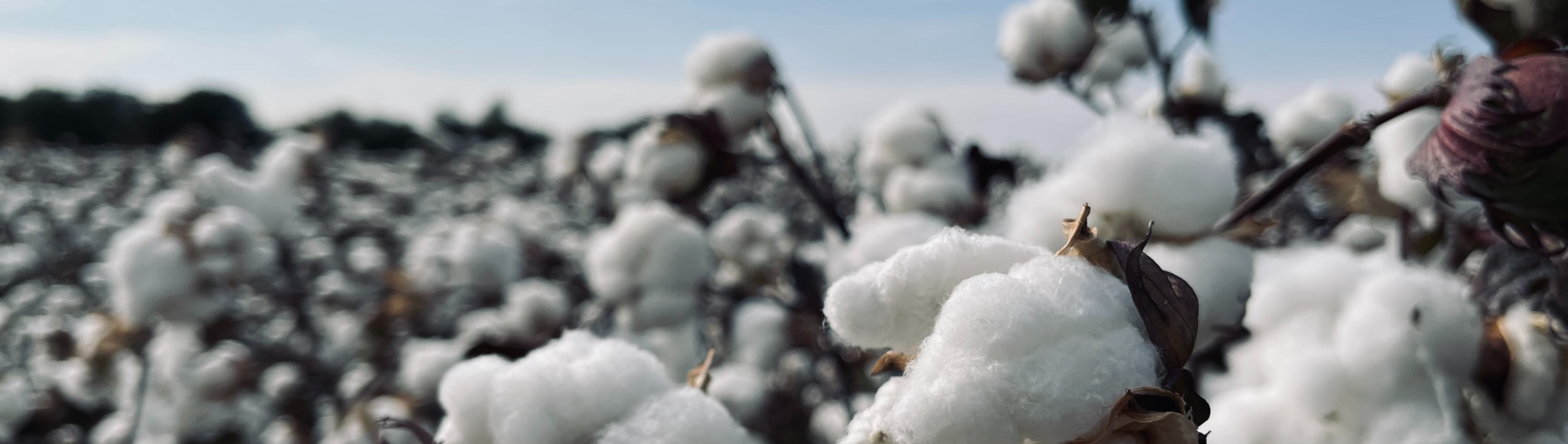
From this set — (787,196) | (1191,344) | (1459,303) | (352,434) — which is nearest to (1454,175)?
(1459,303)

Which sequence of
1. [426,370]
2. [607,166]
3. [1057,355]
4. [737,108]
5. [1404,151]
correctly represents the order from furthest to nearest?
[607,166] < [426,370] < [737,108] < [1404,151] < [1057,355]

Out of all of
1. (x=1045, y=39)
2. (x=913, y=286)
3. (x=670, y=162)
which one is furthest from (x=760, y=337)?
(x=913, y=286)

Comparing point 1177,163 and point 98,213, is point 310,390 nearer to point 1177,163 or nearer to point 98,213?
point 1177,163

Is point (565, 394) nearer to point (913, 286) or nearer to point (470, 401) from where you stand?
point (470, 401)

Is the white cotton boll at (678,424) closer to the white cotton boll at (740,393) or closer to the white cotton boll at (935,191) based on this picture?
the white cotton boll at (740,393)

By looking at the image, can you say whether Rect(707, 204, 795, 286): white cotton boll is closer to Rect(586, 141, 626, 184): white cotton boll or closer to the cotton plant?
Rect(586, 141, 626, 184): white cotton boll

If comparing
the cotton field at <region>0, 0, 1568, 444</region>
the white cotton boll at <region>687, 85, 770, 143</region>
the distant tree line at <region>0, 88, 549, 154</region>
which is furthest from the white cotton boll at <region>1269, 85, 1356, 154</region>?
the distant tree line at <region>0, 88, 549, 154</region>
